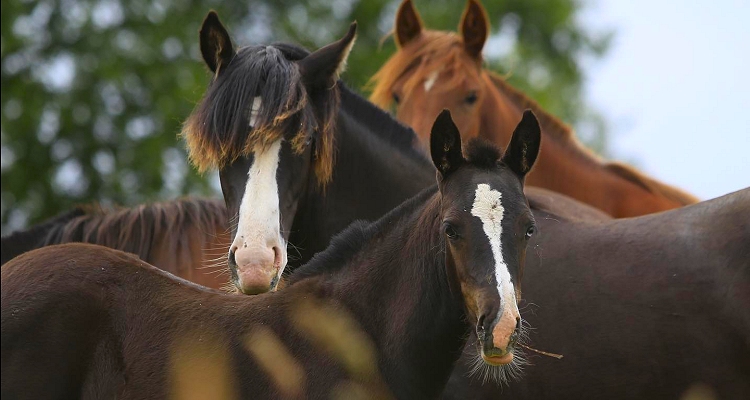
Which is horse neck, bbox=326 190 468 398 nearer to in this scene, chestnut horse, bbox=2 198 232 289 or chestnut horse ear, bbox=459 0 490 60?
chestnut horse, bbox=2 198 232 289

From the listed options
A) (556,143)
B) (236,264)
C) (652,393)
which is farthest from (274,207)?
(556,143)

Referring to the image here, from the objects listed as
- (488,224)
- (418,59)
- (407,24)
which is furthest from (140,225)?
(488,224)

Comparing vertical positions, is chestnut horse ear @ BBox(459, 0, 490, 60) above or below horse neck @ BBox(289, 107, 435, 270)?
above

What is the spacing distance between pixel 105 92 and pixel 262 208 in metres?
11.1

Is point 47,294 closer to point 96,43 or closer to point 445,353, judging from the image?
point 445,353

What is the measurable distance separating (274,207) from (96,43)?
1117cm

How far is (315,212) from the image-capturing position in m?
4.86

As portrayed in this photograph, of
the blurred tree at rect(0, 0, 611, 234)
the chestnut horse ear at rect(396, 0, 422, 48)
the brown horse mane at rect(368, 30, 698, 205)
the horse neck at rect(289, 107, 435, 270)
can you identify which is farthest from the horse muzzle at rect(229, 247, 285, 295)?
the blurred tree at rect(0, 0, 611, 234)

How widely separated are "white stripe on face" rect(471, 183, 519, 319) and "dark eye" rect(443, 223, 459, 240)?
9 centimetres

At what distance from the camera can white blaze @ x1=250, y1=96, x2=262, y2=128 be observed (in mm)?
4516

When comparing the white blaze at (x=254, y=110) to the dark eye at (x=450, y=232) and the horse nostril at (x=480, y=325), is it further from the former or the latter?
the horse nostril at (x=480, y=325)

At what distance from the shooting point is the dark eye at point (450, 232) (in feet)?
12.7

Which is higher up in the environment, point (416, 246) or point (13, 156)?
point (416, 246)

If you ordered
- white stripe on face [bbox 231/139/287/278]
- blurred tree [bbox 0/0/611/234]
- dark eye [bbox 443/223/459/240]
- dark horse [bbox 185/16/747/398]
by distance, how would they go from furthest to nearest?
blurred tree [bbox 0/0/611/234], dark horse [bbox 185/16/747/398], white stripe on face [bbox 231/139/287/278], dark eye [bbox 443/223/459/240]
